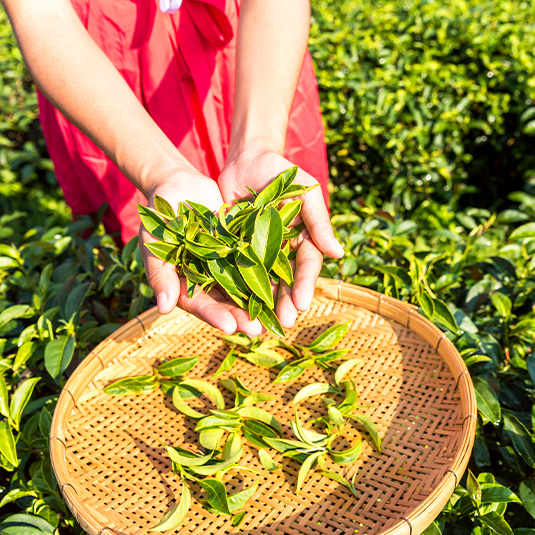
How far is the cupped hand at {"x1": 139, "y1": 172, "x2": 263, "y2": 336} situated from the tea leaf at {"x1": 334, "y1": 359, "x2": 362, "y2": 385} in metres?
0.21

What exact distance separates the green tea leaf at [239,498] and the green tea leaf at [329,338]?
33 centimetres

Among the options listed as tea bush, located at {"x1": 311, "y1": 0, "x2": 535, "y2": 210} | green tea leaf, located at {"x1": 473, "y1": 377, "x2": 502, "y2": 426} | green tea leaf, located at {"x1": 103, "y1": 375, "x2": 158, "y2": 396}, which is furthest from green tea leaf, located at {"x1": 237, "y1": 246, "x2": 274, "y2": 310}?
tea bush, located at {"x1": 311, "y1": 0, "x2": 535, "y2": 210}

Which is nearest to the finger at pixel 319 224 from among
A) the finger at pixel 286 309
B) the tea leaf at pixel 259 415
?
the finger at pixel 286 309

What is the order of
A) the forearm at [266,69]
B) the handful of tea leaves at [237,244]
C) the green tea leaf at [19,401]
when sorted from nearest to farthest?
1. the handful of tea leaves at [237,244]
2. the green tea leaf at [19,401]
3. the forearm at [266,69]

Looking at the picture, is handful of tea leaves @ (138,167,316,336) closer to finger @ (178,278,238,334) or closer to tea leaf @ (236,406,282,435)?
finger @ (178,278,238,334)

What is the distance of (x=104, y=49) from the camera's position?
1.35 m

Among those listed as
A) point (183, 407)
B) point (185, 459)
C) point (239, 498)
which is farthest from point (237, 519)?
point (183, 407)

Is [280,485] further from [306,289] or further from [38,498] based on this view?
[38,498]

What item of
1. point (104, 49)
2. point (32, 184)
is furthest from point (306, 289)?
point (32, 184)

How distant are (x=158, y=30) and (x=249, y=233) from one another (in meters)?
0.69

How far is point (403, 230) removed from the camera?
1.46 meters

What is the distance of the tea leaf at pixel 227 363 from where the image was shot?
110cm

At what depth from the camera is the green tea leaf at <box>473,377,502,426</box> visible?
0.97 m

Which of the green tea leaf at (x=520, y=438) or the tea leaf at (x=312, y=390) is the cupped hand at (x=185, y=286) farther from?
the green tea leaf at (x=520, y=438)
